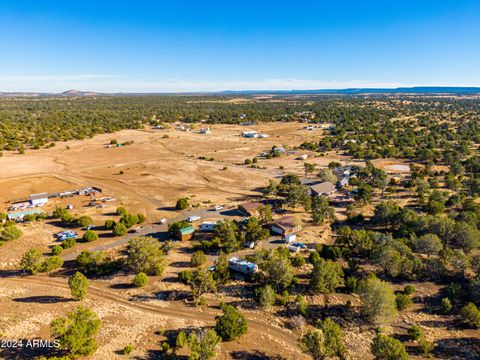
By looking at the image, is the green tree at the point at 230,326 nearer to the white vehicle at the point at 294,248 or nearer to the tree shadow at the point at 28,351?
the tree shadow at the point at 28,351

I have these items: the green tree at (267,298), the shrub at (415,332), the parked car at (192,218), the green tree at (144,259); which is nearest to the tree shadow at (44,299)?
the green tree at (144,259)

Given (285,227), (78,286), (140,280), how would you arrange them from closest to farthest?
(78,286), (140,280), (285,227)

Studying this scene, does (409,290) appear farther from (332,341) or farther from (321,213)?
(321,213)

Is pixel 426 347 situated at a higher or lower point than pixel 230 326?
lower

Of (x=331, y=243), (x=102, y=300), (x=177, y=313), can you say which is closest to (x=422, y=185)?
(x=331, y=243)

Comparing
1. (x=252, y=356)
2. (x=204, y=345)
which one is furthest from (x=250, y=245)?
(x=204, y=345)

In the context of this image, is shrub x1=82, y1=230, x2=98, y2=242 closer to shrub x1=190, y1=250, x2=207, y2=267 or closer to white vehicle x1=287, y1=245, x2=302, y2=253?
shrub x1=190, y1=250, x2=207, y2=267
